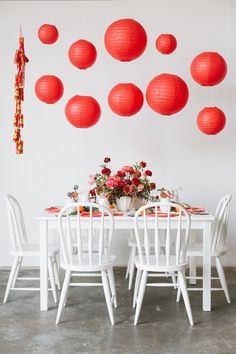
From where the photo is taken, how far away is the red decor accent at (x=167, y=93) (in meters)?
4.20

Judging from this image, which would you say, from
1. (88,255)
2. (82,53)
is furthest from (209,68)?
(88,255)

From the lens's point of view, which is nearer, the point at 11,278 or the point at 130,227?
the point at 130,227

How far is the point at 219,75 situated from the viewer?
439cm

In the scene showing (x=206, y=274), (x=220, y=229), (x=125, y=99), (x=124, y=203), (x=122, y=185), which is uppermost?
(x=125, y=99)

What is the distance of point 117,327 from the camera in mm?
3672

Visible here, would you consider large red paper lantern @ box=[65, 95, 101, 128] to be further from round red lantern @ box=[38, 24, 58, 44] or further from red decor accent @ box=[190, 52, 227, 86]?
red decor accent @ box=[190, 52, 227, 86]

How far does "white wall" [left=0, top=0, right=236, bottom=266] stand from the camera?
5.77 meters

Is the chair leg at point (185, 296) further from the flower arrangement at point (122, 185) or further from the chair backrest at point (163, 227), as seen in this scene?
the flower arrangement at point (122, 185)

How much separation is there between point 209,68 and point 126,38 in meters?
0.73

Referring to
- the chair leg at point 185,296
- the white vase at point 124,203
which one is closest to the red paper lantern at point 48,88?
the white vase at point 124,203

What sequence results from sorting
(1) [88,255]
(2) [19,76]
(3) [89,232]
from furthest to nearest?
1. (2) [19,76]
2. (1) [88,255]
3. (3) [89,232]

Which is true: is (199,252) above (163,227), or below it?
below

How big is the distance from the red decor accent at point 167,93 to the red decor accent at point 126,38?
0.29m

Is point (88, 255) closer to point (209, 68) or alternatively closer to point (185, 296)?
point (185, 296)
